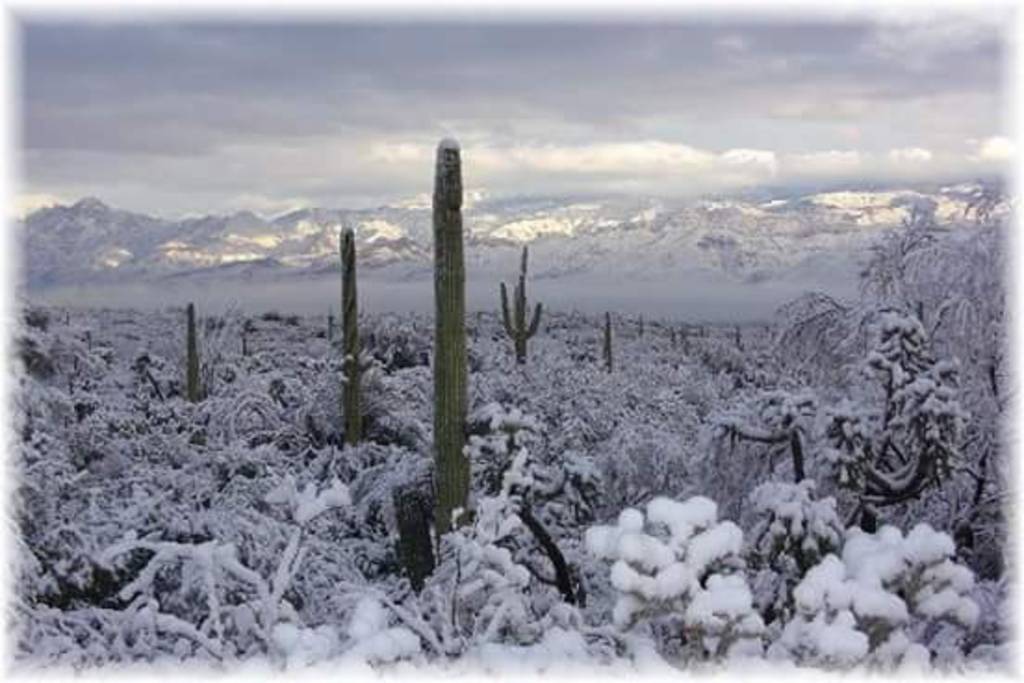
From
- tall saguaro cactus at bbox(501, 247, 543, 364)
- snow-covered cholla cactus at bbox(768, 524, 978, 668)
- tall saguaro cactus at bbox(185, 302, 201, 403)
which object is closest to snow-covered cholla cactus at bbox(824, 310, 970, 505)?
snow-covered cholla cactus at bbox(768, 524, 978, 668)

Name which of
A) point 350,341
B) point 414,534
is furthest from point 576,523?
point 350,341

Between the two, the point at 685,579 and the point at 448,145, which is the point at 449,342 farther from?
the point at 685,579

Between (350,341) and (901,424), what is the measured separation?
27.8 ft

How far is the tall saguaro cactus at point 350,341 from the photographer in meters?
14.4

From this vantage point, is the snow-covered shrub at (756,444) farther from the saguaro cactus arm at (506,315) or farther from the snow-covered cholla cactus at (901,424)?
the saguaro cactus arm at (506,315)

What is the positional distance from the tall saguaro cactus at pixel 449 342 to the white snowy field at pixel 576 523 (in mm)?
211

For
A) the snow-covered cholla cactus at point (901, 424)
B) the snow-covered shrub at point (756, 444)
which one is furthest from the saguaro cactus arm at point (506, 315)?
the snow-covered cholla cactus at point (901, 424)

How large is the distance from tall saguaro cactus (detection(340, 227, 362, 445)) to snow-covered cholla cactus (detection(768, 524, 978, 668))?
1078 cm

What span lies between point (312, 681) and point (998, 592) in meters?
3.79

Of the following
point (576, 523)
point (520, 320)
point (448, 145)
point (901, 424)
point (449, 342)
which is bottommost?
point (576, 523)

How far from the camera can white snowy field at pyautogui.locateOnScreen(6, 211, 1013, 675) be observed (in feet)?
12.7

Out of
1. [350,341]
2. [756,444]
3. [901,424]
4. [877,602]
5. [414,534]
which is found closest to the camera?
[877,602]

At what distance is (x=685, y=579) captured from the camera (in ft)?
12.3

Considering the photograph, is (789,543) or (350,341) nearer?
(789,543)
